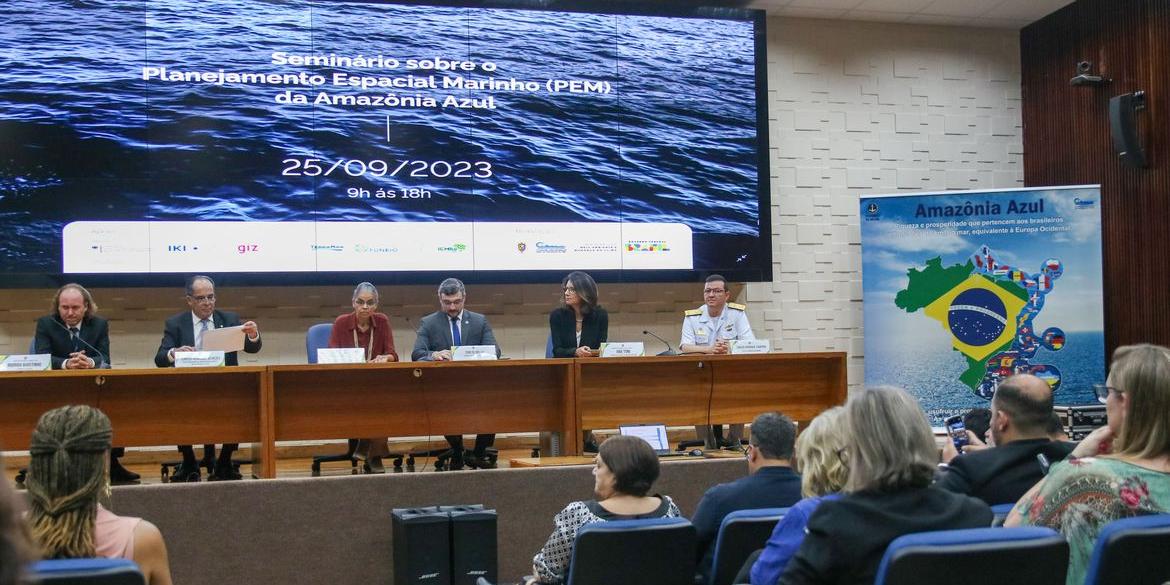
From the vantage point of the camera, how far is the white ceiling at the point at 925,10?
7590 millimetres

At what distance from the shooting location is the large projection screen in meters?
6.11

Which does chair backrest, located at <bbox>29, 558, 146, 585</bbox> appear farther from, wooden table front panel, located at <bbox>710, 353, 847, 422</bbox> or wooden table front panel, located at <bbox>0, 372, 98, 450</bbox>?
wooden table front panel, located at <bbox>710, 353, 847, 422</bbox>

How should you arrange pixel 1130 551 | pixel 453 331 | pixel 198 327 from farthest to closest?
pixel 453 331 → pixel 198 327 → pixel 1130 551

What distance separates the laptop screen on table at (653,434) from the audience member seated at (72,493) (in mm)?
2969

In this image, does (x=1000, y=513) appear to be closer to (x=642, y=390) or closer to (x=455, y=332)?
(x=642, y=390)

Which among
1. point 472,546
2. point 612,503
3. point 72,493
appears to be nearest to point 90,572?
point 72,493

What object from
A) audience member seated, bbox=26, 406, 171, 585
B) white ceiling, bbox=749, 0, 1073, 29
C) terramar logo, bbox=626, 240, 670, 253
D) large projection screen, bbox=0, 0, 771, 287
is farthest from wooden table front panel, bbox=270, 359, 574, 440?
white ceiling, bbox=749, 0, 1073, 29

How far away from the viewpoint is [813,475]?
2473mm

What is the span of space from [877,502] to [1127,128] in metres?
5.86

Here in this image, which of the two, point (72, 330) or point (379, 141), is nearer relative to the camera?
point (72, 330)

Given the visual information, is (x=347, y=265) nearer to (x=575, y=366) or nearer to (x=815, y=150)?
(x=575, y=366)

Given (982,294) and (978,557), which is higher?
(982,294)

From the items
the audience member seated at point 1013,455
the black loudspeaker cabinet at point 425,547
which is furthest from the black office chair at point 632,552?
the black loudspeaker cabinet at point 425,547

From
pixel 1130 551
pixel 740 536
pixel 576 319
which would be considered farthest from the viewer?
pixel 576 319
